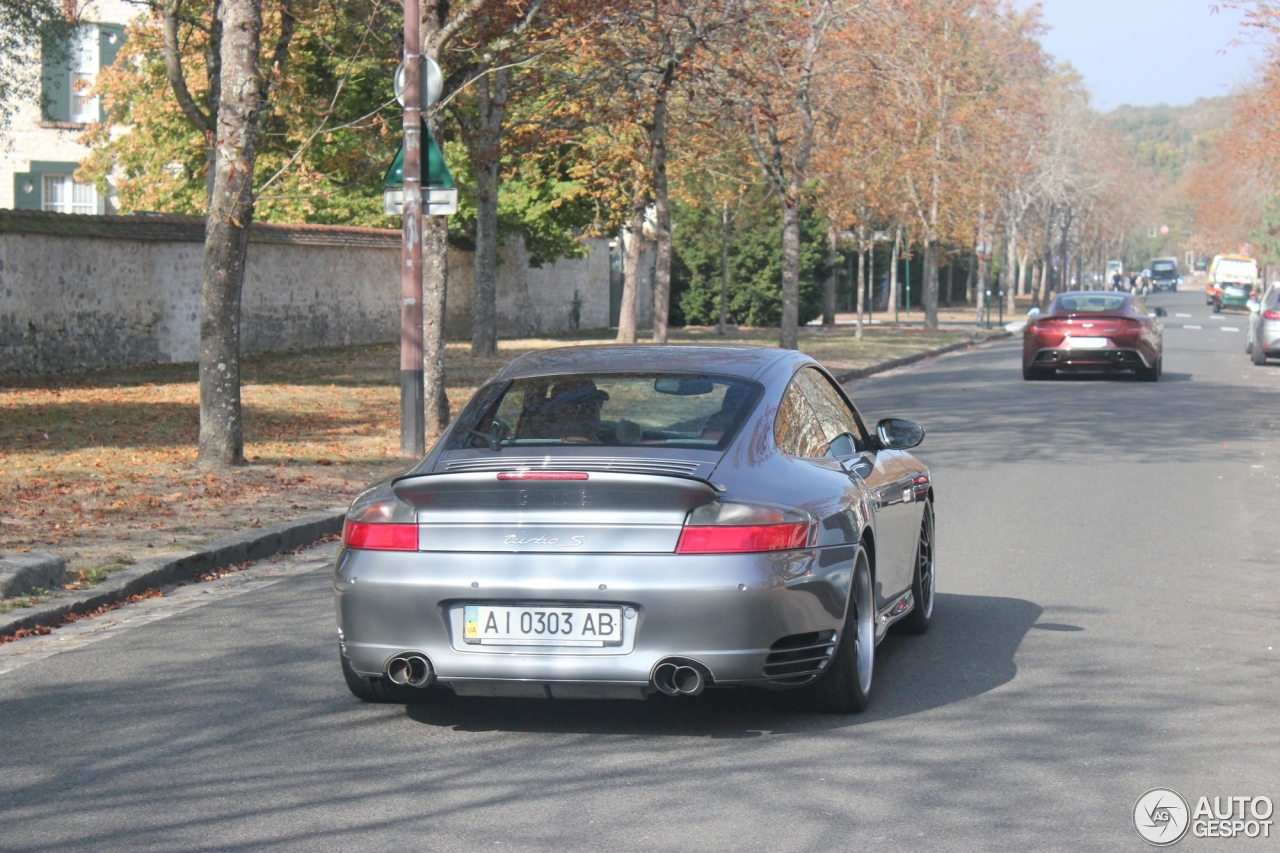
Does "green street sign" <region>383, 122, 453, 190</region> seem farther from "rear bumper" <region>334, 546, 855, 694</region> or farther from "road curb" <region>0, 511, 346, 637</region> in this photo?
"rear bumper" <region>334, 546, 855, 694</region>

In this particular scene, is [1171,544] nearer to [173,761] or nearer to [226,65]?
[173,761]

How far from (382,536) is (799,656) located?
151 centimetres

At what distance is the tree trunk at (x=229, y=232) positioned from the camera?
1318 centimetres

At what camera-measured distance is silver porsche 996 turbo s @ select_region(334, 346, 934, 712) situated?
538 centimetres

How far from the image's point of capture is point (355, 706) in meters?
6.26

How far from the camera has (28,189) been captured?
1710 inches

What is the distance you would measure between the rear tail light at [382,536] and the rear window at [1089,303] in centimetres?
2220

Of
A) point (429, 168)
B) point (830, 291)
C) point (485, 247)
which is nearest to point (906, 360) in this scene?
point (485, 247)

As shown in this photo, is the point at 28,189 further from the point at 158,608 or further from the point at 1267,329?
the point at 158,608

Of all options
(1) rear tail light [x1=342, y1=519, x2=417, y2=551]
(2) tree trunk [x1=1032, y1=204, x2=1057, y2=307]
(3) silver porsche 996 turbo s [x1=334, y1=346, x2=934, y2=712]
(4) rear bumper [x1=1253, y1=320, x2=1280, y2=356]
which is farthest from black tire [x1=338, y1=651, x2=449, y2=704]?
(2) tree trunk [x1=1032, y1=204, x2=1057, y2=307]

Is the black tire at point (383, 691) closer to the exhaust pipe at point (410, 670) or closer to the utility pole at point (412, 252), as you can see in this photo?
the exhaust pipe at point (410, 670)

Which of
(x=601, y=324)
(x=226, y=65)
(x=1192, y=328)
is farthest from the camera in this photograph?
(x=1192, y=328)

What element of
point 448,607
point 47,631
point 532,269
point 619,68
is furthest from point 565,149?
point 448,607

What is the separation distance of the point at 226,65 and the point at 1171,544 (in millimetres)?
8335
